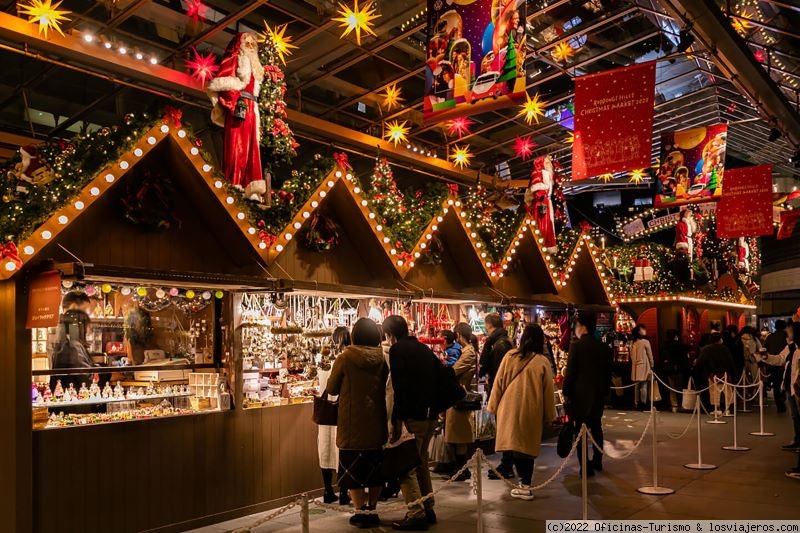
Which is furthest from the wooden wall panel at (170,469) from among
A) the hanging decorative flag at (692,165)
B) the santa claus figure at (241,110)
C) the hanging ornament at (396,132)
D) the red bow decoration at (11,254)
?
the hanging decorative flag at (692,165)

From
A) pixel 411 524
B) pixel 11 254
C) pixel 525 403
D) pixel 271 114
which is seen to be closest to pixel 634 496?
pixel 525 403

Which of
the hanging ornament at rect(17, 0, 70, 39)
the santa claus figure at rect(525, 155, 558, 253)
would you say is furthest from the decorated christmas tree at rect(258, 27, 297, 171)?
the santa claus figure at rect(525, 155, 558, 253)

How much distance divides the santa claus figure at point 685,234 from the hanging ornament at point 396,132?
900cm

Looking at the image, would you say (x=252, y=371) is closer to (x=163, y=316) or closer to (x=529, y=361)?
(x=163, y=316)

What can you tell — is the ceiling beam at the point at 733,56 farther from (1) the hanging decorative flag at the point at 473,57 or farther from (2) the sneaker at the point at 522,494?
(2) the sneaker at the point at 522,494

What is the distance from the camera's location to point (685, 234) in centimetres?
1952

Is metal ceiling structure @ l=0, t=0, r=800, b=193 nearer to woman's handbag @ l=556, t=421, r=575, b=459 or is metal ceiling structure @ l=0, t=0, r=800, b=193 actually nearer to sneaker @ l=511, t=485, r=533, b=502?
woman's handbag @ l=556, t=421, r=575, b=459

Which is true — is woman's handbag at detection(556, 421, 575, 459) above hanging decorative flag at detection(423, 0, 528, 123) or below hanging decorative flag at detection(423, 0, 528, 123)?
below

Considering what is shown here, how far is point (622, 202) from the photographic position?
28.1 metres

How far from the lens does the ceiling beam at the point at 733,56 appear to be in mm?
9781

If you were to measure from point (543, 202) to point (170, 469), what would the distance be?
25.4 ft

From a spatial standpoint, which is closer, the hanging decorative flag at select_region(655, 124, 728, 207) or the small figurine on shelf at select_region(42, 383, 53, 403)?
the small figurine on shelf at select_region(42, 383, 53, 403)

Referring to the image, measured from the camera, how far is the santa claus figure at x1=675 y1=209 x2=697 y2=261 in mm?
19297

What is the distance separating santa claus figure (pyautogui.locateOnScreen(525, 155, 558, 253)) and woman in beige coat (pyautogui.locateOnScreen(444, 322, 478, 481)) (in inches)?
146
